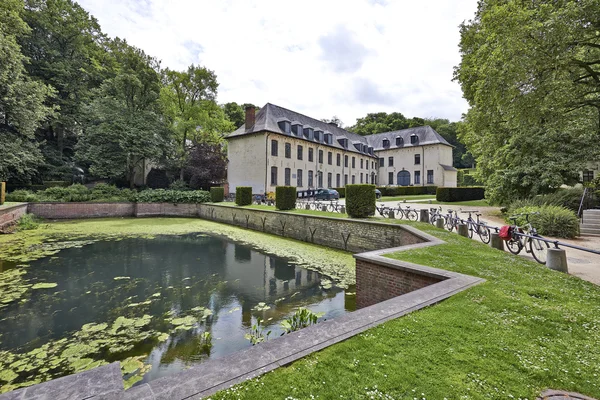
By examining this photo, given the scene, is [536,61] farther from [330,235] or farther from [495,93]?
[330,235]

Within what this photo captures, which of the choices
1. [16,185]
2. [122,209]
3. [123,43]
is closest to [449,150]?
[122,209]

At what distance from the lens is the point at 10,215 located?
13.5 m

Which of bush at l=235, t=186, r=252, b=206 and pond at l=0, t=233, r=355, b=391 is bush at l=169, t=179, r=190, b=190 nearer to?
bush at l=235, t=186, r=252, b=206

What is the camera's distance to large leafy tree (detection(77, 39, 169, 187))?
22.8 metres

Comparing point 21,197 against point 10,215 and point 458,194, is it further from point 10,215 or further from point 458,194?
point 458,194

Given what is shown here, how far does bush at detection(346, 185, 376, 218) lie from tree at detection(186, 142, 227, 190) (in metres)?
17.7

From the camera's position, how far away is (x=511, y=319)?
293 centimetres

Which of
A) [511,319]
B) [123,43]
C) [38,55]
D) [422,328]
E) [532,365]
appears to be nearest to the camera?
[532,365]

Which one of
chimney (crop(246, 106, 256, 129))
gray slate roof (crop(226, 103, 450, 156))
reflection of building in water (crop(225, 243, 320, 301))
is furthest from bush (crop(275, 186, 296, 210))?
chimney (crop(246, 106, 256, 129))

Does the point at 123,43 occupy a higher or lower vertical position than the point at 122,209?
higher

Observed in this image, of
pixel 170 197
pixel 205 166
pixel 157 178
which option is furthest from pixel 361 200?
pixel 157 178

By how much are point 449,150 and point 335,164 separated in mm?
15810

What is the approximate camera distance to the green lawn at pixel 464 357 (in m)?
1.86

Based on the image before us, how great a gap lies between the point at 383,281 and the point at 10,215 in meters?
17.8
